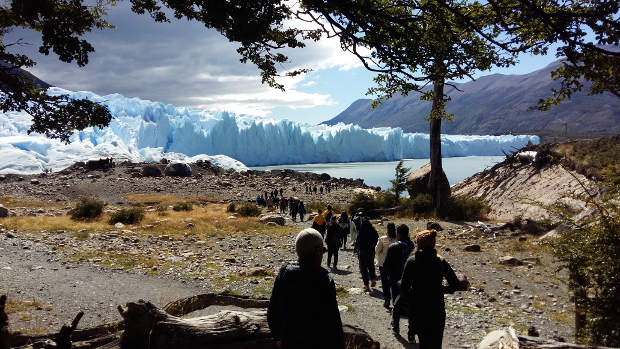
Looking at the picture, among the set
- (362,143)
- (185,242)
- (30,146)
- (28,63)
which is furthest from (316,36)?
(362,143)

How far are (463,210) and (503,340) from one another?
16354 millimetres

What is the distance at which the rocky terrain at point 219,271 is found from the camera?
22.3ft

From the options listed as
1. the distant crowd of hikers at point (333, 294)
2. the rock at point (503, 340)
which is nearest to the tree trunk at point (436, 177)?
the distant crowd of hikers at point (333, 294)

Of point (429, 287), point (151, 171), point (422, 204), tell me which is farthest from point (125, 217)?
point (151, 171)

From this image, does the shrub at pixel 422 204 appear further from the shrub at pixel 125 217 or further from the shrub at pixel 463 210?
the shrub at pixel 125 217

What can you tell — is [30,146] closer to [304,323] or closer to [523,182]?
[523,182]

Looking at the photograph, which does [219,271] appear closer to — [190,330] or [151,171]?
[190,330]

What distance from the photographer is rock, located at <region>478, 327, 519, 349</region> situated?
365cm

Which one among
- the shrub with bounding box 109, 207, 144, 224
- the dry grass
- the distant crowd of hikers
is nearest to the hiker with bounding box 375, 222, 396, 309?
the distant crowd of hikers

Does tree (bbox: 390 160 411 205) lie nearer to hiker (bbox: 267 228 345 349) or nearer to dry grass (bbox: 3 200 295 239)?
dry grass (bbox: 3 200 295 239)

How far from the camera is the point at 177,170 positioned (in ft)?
167

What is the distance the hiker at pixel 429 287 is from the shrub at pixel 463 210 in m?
16.0

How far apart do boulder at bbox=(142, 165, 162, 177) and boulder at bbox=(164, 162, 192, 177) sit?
1.06 m

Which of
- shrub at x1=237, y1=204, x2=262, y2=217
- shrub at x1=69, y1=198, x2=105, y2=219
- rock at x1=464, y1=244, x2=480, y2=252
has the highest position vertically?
shrub at x1=69, y1=198, x2=105, y2=219
